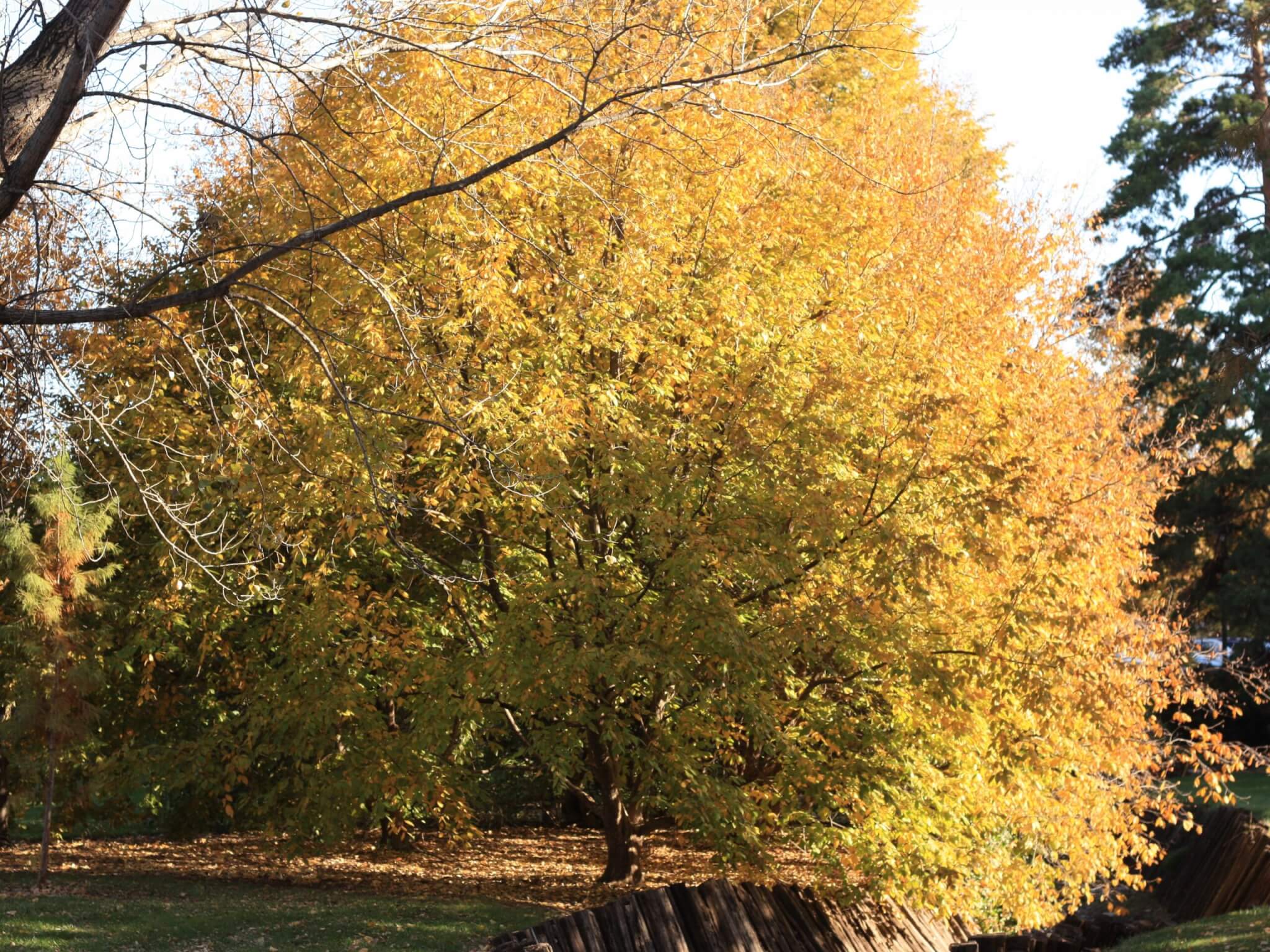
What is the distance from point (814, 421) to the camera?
996 centimetres

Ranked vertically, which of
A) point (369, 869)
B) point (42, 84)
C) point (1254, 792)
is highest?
point (42, 84)

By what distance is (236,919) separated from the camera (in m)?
11.5

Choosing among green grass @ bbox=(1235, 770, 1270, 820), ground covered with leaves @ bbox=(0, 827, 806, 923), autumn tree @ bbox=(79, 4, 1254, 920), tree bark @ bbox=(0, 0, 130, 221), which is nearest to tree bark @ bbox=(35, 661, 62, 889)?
ground covered with leaves @ bbox=(0, 827, 806, 923)

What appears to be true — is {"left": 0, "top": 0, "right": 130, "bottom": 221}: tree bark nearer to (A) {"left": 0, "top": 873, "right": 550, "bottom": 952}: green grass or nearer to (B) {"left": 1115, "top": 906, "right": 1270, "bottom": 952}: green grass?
(A) {"left": 0, "top": 873, "right": 550, "bottom": 952}: green grass

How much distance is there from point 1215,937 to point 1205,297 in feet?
49.7

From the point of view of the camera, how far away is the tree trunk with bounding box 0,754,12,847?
55.1 feet

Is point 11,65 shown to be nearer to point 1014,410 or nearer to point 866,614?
point 866,614

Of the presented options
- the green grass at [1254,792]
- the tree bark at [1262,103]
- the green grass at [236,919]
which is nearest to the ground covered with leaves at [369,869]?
the green grass at [236,919]

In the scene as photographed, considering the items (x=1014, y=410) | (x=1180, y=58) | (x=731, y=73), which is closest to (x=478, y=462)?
(x=1014, y=410)

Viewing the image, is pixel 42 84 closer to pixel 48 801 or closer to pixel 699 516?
pixel 699 516

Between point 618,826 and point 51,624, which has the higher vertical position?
point 51,624

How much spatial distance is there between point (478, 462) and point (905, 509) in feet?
11.4

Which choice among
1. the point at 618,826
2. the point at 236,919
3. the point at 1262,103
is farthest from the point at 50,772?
the point at 1262,103

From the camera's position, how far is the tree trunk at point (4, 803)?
1678cm
